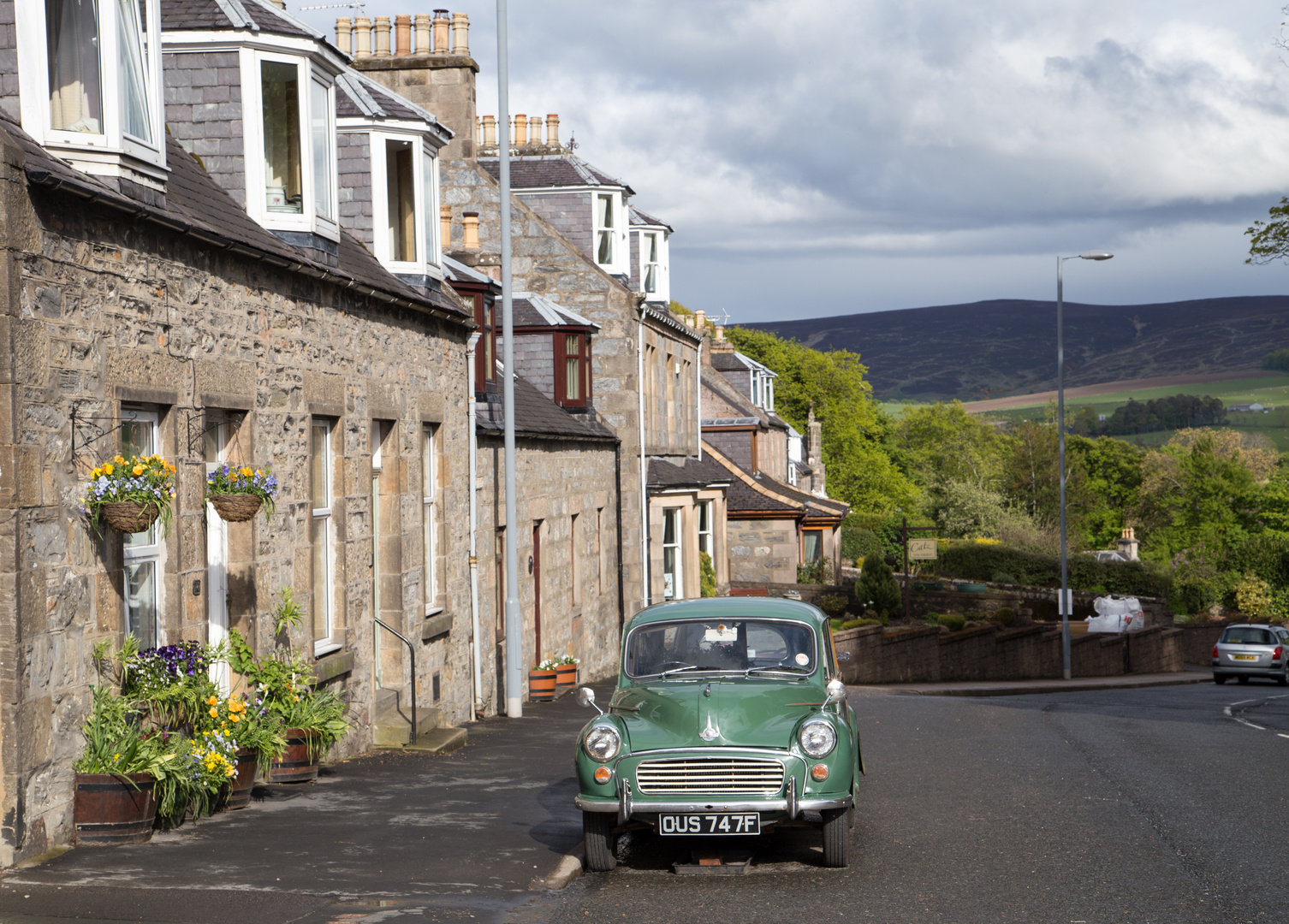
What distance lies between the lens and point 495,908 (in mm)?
7328

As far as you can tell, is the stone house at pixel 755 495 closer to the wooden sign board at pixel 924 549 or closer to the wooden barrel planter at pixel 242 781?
the wooden sign board at pixel 924 549

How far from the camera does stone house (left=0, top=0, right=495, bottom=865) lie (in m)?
7.63

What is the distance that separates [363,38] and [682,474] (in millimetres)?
12166

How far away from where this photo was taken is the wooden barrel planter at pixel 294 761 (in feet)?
35.1

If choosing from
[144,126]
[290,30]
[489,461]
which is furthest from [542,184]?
[144,126]

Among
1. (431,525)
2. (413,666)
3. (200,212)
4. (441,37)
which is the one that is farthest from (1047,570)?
(200,212)

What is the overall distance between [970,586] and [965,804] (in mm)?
42641

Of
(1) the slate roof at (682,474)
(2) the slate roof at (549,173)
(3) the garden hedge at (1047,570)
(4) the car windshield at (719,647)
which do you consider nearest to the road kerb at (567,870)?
(4) the car windshield at (719,647)

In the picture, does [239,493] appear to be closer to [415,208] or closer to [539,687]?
[415,208]

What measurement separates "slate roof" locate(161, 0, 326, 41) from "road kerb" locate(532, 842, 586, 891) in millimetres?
7630

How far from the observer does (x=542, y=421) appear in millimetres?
22234

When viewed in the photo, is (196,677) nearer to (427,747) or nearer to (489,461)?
(427,747)

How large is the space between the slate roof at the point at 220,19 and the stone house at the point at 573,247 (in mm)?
11752

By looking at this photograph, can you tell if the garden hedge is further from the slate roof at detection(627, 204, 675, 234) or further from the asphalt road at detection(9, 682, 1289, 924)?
the asphalt road at detection(9, 682, 1289, 924)
